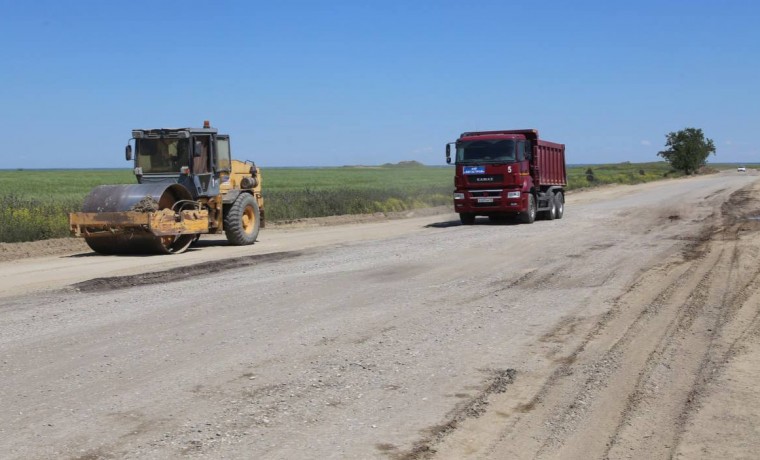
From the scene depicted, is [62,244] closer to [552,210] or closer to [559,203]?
[552,210]

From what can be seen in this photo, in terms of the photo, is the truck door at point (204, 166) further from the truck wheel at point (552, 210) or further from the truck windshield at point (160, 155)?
the truck wheel at point (552, 210)

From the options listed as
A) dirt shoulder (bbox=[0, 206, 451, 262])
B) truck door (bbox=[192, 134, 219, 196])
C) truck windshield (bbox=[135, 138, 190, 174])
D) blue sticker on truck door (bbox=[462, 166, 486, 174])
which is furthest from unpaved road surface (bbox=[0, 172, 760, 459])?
blue sticker on truck door (bbox=[462, 166, 486, 174])

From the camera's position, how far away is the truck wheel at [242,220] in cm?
1908

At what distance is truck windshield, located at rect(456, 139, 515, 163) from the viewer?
961 inches

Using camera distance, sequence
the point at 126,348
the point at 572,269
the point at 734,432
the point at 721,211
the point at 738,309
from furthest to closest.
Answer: the point at 721,211
the point at 572,269
the point at 738,309
the point at 126,348
the point at 734,432

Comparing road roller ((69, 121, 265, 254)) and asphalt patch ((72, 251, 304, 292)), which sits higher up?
road roller ((69, 121, 265, 254))

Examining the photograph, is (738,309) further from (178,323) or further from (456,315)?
(178,323)

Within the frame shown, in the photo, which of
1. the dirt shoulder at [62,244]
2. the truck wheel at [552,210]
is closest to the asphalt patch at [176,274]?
the dirt shoulder at [62,244]

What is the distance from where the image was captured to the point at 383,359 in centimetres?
771

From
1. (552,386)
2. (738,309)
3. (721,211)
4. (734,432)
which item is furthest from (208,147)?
(721,211)

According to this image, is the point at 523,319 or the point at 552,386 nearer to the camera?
the point at 552,386

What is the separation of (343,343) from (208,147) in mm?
11127

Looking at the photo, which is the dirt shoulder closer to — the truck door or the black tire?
the truck door

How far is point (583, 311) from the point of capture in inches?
399
